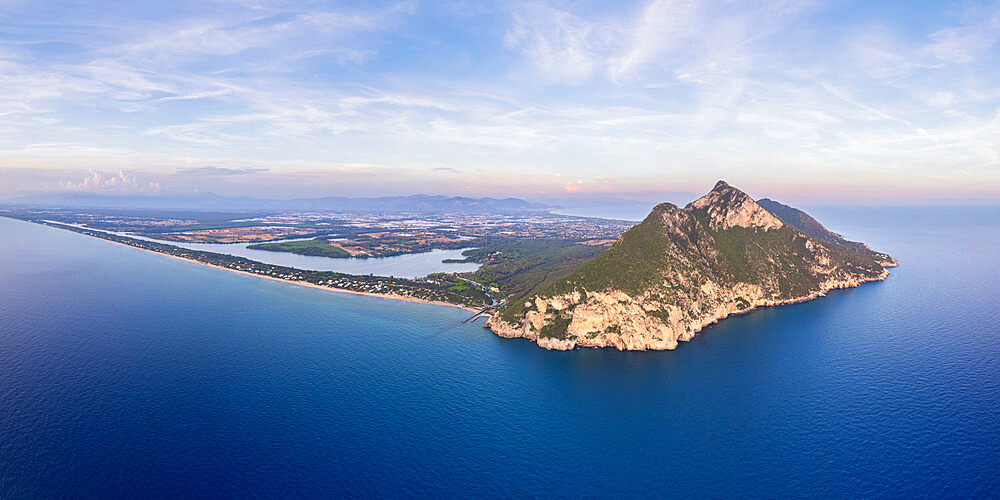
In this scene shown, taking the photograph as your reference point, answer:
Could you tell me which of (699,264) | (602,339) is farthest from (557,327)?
(699,264)

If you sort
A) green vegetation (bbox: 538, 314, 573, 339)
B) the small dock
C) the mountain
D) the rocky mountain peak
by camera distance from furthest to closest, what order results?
the rocky mountain peak < the small dock < the mountain < green vegetation (bbox: 538, 314, 573, 339)

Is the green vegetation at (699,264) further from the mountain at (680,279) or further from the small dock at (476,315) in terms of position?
the small dock at (476,315)

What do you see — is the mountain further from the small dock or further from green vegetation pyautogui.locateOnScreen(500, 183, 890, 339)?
the small dock

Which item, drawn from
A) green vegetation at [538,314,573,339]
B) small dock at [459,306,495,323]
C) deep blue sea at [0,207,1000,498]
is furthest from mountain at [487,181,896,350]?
small dock at [459,306,495,323]

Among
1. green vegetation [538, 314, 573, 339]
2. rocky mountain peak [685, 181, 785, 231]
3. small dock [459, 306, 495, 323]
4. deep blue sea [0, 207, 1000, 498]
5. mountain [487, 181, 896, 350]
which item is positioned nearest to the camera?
deep blue sea [0, 207, 1000, 498]

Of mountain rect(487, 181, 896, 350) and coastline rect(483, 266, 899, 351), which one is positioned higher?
mountain rect(487, 181, 896, 350)

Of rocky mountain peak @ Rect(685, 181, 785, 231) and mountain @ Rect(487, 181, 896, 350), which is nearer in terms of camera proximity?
mountain @ Rect(487, 181, 896, 350)

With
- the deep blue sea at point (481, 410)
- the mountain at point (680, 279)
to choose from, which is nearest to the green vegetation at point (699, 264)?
the mountain at point (680, 279)

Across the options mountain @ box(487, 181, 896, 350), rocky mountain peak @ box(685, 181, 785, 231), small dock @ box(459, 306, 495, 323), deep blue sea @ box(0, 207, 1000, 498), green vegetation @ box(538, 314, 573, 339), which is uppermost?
rocky mountain peak @ box(685, 181, 785, 231)
